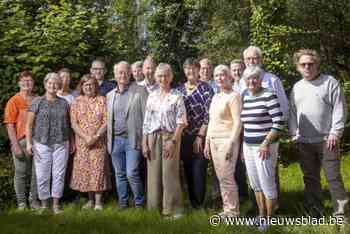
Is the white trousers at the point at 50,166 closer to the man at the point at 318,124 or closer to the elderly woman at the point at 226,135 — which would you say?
the elderly woman at the point at 226,135

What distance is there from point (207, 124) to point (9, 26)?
3973 mm

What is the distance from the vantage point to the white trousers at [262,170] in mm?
5191

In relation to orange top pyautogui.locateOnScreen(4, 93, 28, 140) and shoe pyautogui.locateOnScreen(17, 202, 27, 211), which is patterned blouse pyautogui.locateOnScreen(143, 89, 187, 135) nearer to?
orange top pyautogui.locateOnScreen(4, 93, 28, 140)

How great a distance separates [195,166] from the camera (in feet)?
20.4

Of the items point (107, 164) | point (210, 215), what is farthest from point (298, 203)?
point (107, 164)

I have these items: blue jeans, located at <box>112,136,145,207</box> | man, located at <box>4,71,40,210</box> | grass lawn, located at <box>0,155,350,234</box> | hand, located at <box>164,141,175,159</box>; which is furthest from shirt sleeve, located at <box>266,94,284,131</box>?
man, located at <box>4,71,40,210</box>

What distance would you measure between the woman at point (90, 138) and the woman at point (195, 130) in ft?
3.65

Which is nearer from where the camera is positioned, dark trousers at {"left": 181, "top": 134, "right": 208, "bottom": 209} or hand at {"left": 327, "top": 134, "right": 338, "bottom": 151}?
hand at {"left": 327, "top": 134, "right": 338, "bottom": 151}

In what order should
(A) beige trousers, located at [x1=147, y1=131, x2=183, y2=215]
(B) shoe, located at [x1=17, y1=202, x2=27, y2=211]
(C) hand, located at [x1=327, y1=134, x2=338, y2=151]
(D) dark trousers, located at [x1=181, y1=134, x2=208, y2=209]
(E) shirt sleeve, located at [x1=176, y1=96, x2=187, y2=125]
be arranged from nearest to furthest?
(C) hand, located at [x1=327, y1=134, x2=338, y2=151], (E) shirt sleeve, located at [x1=176, y1=96, x2=187, y2=125], (A) beige trousers, located at [x1=147, y1=131, x2=183, y2=215], (D) dark trousers, located at [x1=181, y1=134, x2=208, y2=209], (B) shoe, located at [x1=17, y1=202, x2=27, y2=211]

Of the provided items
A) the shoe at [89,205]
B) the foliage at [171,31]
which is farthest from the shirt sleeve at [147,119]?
the foliage at [171,31]

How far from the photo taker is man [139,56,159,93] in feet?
21.4

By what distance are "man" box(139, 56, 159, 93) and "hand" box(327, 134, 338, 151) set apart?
7.91 ft

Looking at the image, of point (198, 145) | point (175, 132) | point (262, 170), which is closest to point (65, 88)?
point (175, 132)

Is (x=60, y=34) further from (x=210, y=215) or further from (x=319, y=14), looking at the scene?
(x=319, y=14)
